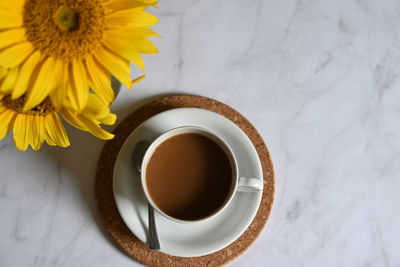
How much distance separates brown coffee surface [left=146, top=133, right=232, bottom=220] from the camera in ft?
2.33

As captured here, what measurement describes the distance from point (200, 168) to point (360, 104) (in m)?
0.46

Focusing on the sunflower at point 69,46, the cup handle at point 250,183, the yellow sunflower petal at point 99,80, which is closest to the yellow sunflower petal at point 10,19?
the sunflower at point 69,46

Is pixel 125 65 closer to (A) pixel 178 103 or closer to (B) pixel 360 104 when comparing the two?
(A) pixel 178 103

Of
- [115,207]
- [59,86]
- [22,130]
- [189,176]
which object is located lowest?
[115,207]

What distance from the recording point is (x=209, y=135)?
28.1 inches

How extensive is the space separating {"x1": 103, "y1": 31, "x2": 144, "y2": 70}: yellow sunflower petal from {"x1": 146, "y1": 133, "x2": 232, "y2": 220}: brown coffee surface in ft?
0.85

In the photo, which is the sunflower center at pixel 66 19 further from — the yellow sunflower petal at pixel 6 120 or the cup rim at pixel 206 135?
the cup rim at pixel 206 135

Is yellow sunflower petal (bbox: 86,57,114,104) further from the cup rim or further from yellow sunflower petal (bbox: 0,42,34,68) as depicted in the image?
the cup rim

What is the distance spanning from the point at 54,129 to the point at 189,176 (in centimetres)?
28

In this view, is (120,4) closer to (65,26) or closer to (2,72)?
(65,26)

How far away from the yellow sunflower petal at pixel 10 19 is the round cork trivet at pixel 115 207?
0.36m

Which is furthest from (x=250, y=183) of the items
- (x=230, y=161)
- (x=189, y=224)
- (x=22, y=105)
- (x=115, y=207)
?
(x=22, y=105)

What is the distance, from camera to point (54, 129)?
557 mm

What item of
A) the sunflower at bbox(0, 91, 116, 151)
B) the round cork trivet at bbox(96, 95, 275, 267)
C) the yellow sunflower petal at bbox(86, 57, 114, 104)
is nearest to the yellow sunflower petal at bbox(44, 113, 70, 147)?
the sunflower at bbox(0, 91, 116, 151)
